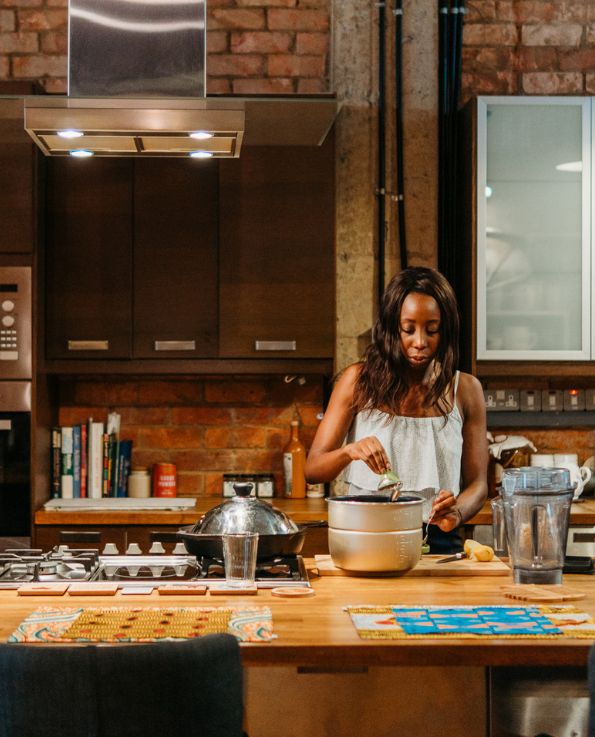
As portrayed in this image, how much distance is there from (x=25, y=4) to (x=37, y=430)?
1876 mm

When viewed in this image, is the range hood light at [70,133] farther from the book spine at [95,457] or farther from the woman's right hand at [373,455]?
the book spine at [95,457]

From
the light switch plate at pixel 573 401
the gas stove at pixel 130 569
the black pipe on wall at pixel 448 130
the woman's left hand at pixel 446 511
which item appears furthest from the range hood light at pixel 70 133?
the light switch plate at pixel 573 401

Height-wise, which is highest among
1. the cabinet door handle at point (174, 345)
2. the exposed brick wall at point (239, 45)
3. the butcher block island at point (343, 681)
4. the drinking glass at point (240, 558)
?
the exposed brick wall at point (239, 45)

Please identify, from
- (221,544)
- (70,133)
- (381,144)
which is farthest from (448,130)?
(221,544)

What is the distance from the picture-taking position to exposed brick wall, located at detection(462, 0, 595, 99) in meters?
4.23

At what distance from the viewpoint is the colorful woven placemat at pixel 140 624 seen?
156 cm

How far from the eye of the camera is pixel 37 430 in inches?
146

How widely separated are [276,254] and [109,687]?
Answer: 105 inches

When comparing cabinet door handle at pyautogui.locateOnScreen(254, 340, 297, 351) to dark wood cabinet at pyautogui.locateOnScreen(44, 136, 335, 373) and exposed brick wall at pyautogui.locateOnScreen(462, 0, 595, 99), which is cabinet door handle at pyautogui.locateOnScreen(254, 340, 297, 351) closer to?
dark wood cabinet at pyautogui.locateOnScreen(44, 136, 335, 373)

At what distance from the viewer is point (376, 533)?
2.04 meters

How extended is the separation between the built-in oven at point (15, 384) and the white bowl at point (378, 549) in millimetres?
1899

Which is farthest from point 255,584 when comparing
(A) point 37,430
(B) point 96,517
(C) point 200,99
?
(A) point 37,430

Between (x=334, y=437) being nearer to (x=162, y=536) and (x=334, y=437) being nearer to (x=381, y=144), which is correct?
(x=162, y=536)

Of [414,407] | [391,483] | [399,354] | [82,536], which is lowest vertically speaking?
[82,536]
